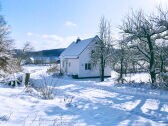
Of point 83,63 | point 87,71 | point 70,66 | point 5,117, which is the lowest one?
point 5,117

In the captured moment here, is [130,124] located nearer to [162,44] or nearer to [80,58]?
[162,44]

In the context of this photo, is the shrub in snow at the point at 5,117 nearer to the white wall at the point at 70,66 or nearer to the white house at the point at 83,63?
the white house at the point at 83,63

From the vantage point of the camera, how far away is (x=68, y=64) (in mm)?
46781

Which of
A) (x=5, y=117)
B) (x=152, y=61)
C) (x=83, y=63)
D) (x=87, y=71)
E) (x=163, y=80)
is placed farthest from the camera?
(x=87, y=71)

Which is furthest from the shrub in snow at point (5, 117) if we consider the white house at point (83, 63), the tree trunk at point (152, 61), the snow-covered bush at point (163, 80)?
the white house at point (83, 63)

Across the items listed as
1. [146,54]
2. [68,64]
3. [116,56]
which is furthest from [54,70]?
[146,54]

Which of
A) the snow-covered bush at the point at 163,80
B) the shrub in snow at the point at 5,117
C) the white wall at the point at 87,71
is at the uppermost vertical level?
the white wall at the point at 87,71

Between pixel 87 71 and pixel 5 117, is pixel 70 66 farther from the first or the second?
pixel 5 117

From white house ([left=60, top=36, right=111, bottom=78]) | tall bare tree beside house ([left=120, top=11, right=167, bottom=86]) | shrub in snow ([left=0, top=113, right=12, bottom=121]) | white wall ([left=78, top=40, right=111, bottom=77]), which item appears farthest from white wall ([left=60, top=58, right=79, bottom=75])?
shrub in snow ([left=0, top=113, right=12, bottom=121])

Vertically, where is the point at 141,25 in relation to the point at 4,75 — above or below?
above

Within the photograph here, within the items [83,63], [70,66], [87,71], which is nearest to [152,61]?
[83,63]

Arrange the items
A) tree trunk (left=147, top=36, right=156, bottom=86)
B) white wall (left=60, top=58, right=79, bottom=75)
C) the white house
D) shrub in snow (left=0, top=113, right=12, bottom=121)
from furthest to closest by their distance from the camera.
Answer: white wall (left=60, top=58, right=79, bottom=75) < the white house < tree trunk (left=147, top=36, right=156, bottom=86) < shrub in snow (left=0, top=113, right=12, bottom=121)

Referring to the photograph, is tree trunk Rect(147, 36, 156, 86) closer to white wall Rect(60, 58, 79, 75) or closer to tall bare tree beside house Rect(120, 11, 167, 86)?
tall bare tree beside house Rect(120, 11, 167, 86)

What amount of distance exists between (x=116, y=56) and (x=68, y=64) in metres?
14.7
